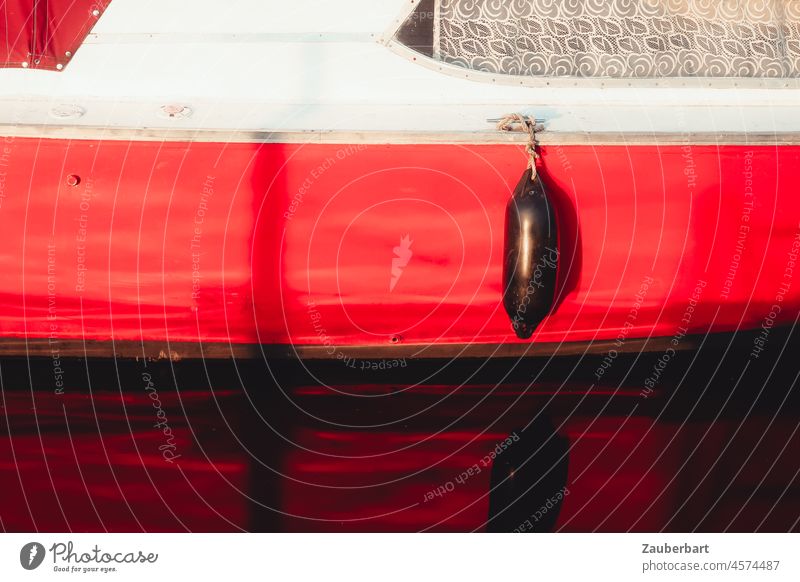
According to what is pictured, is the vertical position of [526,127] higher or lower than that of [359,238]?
higher

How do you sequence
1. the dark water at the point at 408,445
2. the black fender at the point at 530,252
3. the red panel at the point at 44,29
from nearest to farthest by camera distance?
the dark water at the point at 408,445 < the black fender at the point at 530,252 < the red panel at the point at 44,29

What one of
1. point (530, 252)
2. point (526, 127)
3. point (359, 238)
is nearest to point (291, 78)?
point (359, 238)

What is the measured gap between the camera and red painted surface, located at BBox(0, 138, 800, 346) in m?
4.31

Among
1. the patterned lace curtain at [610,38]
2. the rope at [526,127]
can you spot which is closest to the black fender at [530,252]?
the rope at [526,127]

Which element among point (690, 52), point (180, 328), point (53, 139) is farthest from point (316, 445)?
point (690, 52)

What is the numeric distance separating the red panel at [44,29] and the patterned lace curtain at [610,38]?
5.14ft

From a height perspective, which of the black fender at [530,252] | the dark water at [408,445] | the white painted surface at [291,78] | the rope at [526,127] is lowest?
the dark water at [408,445]

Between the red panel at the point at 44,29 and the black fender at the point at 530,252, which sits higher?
the red panel at the point at 44,29

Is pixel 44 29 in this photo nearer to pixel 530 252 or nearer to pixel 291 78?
pixel 291 78

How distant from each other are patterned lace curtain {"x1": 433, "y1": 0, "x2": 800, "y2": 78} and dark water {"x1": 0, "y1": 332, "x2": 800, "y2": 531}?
134 cm

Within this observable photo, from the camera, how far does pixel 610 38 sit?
14.9 feet

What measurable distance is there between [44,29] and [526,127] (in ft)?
7.12

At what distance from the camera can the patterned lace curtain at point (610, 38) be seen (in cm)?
450

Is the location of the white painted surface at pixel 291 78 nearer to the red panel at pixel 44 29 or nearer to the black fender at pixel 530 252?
the red panel at pixel 44 29
